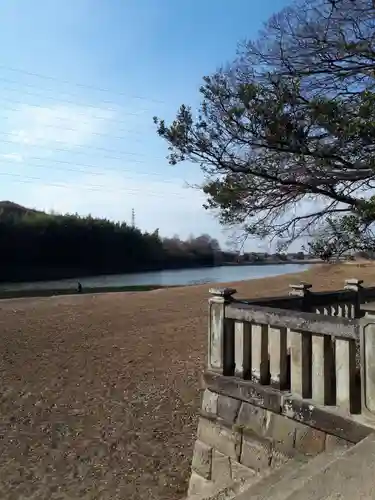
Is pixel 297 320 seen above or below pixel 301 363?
above

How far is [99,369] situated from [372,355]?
787 cm

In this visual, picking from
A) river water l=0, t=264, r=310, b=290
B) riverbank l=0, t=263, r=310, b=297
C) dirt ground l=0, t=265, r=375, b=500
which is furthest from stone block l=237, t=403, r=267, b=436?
river water l=0, t=264, r=310, b=290

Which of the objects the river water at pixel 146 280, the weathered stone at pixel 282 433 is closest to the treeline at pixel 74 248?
the river water at pixel 146 280

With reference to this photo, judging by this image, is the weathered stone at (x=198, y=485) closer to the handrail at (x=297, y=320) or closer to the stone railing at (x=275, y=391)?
the stone railing at (x=275, y=391)

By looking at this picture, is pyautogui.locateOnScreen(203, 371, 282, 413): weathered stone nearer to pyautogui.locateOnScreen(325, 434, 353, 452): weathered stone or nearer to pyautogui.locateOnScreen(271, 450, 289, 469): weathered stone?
pyautogui.locateOnScreen(271, 450, 289, 469): weathered stone

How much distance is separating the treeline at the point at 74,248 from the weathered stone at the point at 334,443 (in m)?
49.6

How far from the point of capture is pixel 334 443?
125 inches

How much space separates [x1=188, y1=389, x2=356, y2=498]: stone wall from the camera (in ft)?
11.3

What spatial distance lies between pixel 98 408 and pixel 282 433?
4.76 meters

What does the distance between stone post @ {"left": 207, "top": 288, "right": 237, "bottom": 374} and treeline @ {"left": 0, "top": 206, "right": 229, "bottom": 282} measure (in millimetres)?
48673

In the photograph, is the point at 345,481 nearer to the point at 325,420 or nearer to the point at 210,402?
the point at 325,420

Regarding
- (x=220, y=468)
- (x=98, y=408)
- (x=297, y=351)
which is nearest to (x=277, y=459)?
(x=220, y=468)

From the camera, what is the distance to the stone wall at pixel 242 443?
343 cm

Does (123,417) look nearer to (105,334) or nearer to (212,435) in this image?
(212,435)
